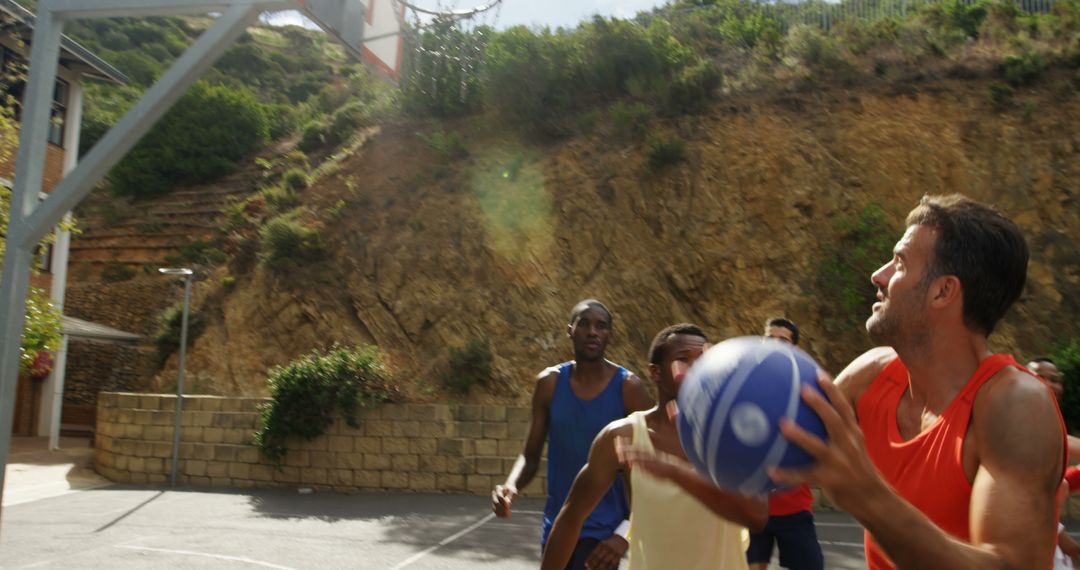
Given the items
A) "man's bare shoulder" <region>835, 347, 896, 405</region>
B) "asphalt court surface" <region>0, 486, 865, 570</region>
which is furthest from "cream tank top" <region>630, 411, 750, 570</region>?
"asphalt court surface" <region>0, 486, 865, 570</region>

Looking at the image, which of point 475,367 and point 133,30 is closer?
point 475,367

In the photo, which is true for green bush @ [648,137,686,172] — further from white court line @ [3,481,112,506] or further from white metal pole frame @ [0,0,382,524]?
white metal pole frame @ [0,0,382,524]

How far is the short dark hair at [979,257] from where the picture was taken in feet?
6.59

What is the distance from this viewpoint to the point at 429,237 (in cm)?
1984

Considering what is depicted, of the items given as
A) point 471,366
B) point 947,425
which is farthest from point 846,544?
point 947,425

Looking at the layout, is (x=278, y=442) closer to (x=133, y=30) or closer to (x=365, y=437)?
(x=365, y=437)

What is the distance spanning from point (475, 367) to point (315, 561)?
7.68m

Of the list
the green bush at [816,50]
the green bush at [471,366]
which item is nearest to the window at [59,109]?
the green bush at [471,366]

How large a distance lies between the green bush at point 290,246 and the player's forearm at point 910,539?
19.7 m

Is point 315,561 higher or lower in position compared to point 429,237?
lower

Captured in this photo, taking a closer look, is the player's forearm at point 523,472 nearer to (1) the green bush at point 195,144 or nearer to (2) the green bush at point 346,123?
(2) the green bush at point 346,123

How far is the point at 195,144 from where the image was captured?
36.8 meters

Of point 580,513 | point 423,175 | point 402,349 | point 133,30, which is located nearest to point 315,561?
point 580,513

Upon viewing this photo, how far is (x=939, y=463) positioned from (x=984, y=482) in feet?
0.56
